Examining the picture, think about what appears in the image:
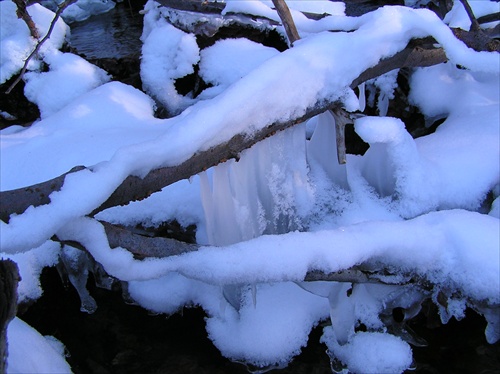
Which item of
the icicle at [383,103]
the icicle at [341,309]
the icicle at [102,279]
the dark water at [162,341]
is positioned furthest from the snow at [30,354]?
the icicle at [383,103]

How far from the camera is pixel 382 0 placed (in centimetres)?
525

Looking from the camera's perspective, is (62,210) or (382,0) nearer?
(62,210)

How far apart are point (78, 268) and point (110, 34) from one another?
3696 millimetres

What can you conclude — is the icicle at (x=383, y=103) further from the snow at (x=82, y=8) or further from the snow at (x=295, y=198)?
the snow at (x=82, y=8)

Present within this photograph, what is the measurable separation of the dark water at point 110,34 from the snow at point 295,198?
1.29 meters

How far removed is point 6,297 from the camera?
4.25ft

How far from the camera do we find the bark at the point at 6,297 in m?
1.27

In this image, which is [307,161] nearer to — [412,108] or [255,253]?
[255,253]

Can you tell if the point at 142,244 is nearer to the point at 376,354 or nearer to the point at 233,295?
the point at 233,295

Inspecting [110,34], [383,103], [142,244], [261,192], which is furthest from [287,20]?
[110,34]

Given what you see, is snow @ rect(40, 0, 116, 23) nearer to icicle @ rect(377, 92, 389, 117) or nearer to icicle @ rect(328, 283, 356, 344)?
icicle @ rect(377, 92, 389, 117)

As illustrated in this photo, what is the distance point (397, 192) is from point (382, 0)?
3.64 m

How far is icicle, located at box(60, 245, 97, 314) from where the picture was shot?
260 cm

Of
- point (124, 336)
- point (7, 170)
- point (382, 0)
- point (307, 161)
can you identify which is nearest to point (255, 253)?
point (307, 161)
